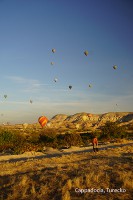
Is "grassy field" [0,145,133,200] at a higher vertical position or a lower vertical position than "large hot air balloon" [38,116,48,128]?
lower

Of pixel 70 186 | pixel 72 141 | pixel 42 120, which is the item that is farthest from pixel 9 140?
pixel 70 186

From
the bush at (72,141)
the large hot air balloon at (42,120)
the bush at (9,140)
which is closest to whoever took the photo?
the bush at (9,140)

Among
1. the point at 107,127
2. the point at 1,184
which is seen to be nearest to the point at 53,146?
the point at 107,127

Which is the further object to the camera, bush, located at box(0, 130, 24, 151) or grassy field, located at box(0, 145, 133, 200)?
bush, located at box(0, 130, 24, 151)

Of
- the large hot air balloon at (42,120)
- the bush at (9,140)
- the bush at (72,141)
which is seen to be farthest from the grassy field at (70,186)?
the large hot air balloon at (42,120)

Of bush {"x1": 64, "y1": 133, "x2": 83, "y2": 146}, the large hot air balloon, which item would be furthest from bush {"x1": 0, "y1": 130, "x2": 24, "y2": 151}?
the large hot air balloon

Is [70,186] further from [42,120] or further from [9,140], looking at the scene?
[42,120]

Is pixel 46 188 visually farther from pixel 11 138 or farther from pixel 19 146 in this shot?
pixel 11 138

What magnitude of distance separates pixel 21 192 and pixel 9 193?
1.53ft

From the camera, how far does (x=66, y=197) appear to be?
996 cm

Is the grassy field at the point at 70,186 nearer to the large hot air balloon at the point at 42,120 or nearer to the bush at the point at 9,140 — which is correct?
the bush at the point at 9,140

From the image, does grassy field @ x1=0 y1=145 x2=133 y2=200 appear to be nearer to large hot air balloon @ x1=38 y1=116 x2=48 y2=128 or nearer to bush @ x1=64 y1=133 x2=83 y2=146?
bush @ x1=64 y1=133 x2=83 y2=146

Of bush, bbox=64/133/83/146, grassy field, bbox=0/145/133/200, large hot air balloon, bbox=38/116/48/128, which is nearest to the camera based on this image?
grassy field, bbox=0/145/133/200

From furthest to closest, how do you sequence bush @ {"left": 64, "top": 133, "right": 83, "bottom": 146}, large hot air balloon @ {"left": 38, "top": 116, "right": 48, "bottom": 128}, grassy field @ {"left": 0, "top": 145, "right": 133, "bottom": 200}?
1. large hot air balloon @ {"left": 38, "top": 116, "right": 48, "bottom": 128}
2. bush @ {"left": 64, "top": 133, "right": 83, "bottom": 146}
3. grassy field @ {"left": 0, "top": 145, "right": 133, "bottom": 200}
